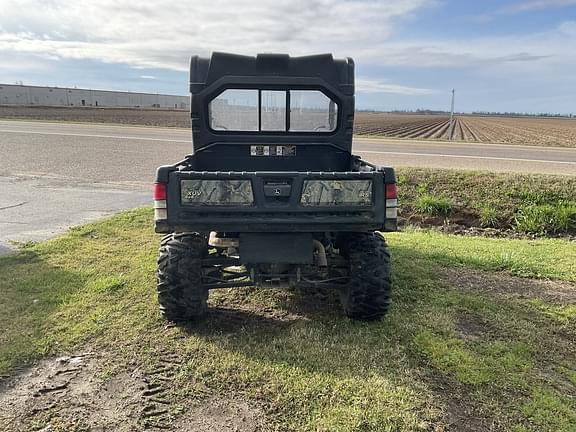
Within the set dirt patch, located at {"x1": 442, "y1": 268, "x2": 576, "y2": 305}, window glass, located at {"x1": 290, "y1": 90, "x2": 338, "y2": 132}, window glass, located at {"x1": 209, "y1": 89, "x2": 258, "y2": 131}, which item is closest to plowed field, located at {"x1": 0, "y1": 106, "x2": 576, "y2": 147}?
dirt patch, located at {"x1": 442, "y1": 268, "x2": 576, "y2": 305}

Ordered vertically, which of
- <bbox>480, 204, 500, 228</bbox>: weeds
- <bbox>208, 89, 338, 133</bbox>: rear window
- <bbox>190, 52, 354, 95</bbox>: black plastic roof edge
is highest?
<bbox>190, 52, 354, 95</bbox>: black plastic roof edge

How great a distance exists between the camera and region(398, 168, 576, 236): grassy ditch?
8.30m

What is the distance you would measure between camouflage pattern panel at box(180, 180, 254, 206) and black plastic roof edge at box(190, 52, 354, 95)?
156cm

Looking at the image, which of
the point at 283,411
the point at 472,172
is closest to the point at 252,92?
the point at 283,411

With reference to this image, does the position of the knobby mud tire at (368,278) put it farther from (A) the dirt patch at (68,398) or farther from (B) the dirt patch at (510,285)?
(A) the dirt patch at (68,398)

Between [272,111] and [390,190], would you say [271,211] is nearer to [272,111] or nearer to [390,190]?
[390,190]

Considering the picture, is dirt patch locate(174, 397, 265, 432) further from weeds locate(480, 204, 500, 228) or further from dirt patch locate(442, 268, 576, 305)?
weeds locate(480, 204, 500, 228)

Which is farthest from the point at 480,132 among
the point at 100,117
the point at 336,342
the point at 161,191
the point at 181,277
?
the point at 161,191

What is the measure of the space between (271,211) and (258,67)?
6.13ft

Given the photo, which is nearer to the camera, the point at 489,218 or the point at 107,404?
the point at 107,404

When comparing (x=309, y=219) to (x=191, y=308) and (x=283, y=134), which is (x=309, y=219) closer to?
(x=191, y=308)

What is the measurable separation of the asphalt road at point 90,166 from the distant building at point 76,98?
61.0 m

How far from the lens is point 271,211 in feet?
12.2

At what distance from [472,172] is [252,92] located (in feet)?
21.8
